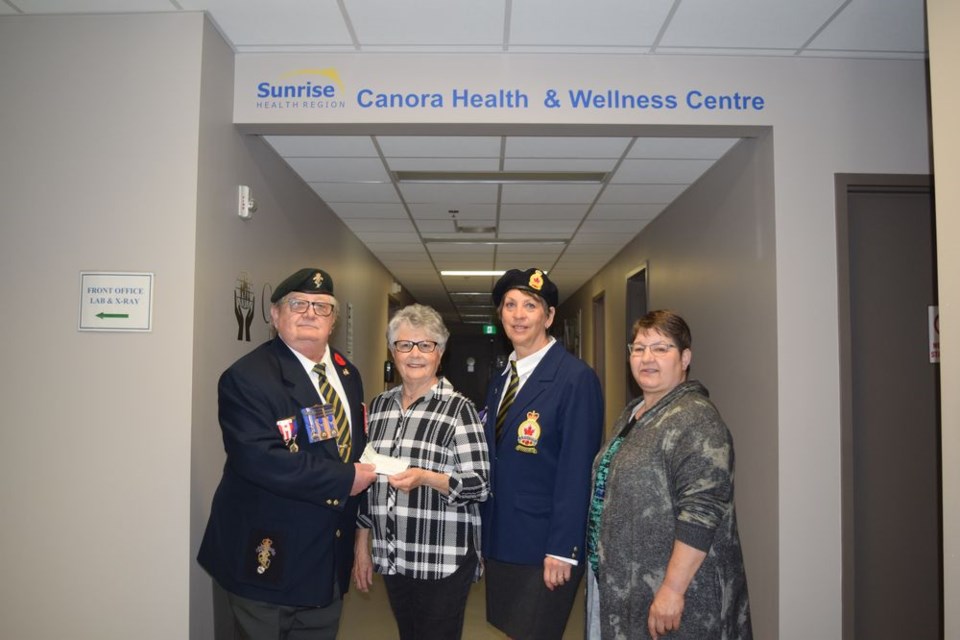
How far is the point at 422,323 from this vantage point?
90.0 inches

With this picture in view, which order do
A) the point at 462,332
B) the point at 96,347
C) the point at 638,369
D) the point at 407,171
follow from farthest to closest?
the point at 462,332, the point at 407,171, the point at 96,347, the point at 638,369

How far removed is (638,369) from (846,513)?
1761 mm

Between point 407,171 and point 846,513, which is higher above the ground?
point 407,171

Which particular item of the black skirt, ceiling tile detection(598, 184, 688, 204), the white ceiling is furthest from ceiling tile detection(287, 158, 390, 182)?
the black skirt

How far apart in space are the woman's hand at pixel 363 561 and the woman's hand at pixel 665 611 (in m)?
0.95

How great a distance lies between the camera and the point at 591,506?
7.27ft

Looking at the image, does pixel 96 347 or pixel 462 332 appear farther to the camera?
pixel 462 332

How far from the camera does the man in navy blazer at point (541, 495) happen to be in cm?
213

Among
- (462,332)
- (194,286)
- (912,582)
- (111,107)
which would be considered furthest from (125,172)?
(462,332)

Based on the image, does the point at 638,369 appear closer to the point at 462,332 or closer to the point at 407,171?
the point at 407,171

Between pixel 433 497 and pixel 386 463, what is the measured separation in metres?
0.20

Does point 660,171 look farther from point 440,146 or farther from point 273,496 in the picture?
point 273,496

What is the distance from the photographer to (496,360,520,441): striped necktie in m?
2.31

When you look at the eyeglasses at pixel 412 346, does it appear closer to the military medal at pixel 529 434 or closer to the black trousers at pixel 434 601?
the military medal at pixel 529 434
